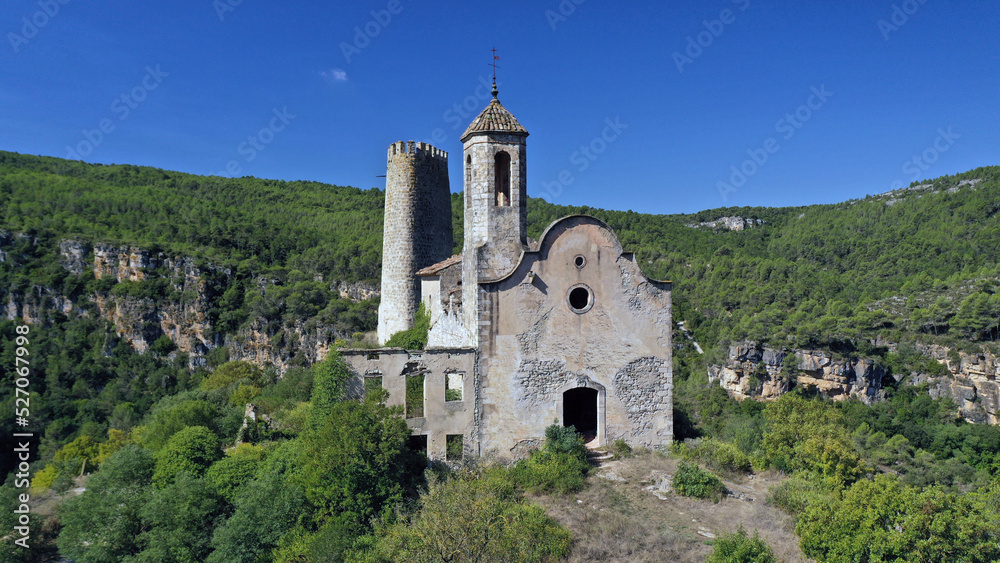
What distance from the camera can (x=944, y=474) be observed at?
31.6m

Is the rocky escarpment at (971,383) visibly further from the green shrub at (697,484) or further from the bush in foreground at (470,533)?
the bush in foreground at (470,533)

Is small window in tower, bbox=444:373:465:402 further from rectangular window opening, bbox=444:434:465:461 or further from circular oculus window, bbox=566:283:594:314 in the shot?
circular oculus window, bbox=566:283:594:314

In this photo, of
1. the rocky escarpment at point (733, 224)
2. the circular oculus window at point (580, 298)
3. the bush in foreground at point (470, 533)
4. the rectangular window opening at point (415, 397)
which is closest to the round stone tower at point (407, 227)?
the rectangular window opening at point (415, 397)

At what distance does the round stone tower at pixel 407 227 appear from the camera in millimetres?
27656

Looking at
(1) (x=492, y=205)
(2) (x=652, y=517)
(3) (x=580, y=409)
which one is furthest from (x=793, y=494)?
(1) (x=492, y=205)

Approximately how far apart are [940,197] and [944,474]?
70.8 metres

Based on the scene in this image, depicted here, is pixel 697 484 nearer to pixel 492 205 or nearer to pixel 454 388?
pixel 454 388

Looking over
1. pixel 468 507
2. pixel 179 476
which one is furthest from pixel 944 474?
pixel 179 476

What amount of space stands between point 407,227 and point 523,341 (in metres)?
13.8

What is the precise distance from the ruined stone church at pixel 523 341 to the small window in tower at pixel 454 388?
0.06 meters

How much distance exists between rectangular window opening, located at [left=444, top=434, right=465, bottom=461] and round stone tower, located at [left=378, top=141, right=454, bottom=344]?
12.4 meters

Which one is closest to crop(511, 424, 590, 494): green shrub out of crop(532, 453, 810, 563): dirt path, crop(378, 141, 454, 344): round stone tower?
crop(532, 453, 810, 563): dirt path

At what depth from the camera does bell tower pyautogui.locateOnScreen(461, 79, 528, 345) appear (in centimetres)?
1642

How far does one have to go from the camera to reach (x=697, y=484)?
1418 cm
